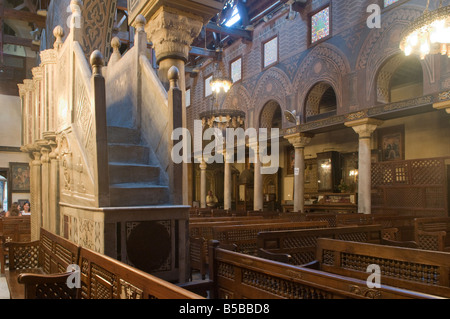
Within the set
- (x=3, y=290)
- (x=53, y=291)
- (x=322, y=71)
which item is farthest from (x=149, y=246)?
(x=322, y=71)

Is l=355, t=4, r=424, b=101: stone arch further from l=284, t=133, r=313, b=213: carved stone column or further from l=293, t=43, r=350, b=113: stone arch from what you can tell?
l=284, t=133, r=313, b=213: carved stone column

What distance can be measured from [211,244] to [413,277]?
5.40 ft

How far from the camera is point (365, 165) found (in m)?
11.4

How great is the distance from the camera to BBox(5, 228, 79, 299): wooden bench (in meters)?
2.95

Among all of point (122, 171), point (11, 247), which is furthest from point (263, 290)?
point (11, 247)

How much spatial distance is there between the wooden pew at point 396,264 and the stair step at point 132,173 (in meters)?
1.76

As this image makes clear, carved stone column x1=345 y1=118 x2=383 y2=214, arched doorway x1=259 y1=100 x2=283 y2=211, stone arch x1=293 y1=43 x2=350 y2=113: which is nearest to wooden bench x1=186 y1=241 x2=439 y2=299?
carved stone column x1=345 y1=118 x2=383 y2=214

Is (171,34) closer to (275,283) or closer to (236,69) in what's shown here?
(275,283)

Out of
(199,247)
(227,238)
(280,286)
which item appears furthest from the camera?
(227,238)

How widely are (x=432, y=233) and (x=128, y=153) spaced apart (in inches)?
199

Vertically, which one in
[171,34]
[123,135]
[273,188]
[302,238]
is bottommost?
[273,188]

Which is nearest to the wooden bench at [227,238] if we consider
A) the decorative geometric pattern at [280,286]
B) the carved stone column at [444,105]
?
the decorative geometric pattern at [280,286]

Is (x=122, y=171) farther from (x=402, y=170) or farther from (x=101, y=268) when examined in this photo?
(x=402, y=170)

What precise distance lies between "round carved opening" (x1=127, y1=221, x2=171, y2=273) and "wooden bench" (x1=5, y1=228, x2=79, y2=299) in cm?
45
